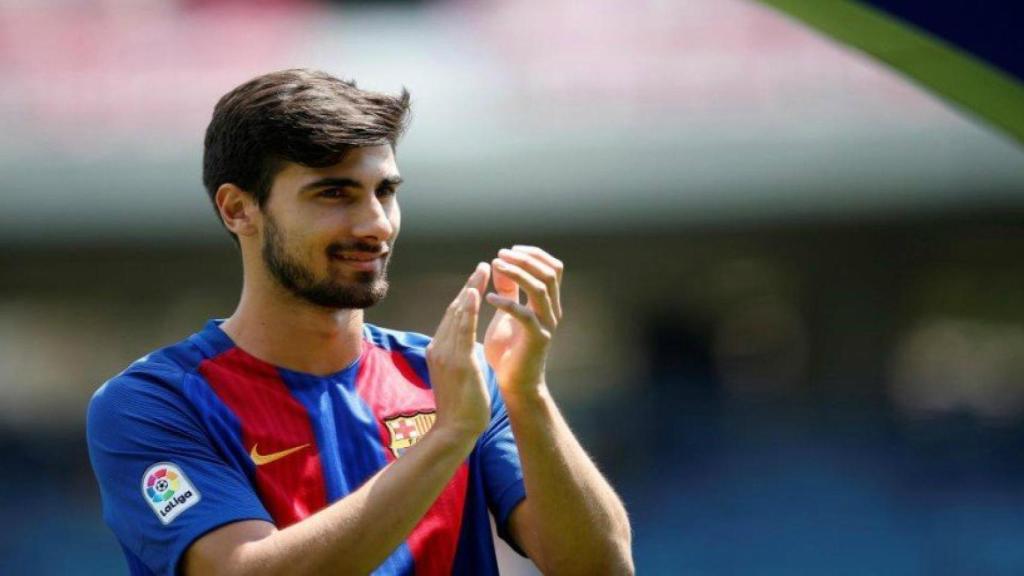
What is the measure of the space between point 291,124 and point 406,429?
0.55m

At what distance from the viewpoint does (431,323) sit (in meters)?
14.1

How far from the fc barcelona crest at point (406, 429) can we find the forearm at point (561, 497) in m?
0.23

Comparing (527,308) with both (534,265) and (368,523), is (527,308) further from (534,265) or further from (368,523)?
(368,523)

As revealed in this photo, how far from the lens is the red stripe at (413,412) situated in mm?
2676

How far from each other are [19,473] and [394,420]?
11563 millimetres

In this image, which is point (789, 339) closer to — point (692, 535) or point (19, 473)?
point (692, 535)

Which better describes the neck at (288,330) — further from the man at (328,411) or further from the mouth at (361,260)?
the mouth at (361,260)

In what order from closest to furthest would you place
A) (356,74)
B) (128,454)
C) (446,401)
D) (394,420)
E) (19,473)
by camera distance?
(446,401), (128,454), (394,420), (356,74), (19,473)

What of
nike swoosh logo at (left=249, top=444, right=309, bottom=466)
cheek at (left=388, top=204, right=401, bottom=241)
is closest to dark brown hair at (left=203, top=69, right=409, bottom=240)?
cheek at (left=388, top=204, right=401, bottom=241)

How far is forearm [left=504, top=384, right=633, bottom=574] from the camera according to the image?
2561 millimetres

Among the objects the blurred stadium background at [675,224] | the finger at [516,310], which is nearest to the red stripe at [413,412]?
the finger at [516,310]

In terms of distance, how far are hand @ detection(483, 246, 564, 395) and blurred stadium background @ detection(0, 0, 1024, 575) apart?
9929 mm

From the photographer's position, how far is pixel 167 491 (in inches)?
99.5

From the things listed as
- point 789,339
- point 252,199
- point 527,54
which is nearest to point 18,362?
point 527,54
